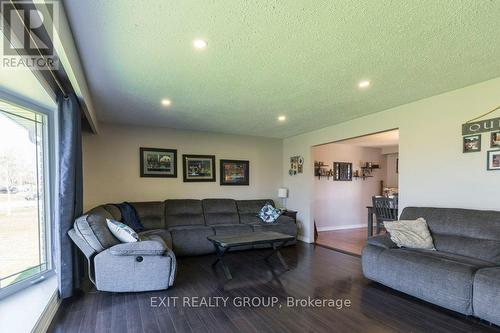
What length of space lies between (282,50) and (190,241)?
351cm

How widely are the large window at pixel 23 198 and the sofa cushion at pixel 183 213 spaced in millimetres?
2112

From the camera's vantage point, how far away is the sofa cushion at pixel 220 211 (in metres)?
5.38

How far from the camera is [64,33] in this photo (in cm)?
180

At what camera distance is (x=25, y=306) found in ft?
7.79

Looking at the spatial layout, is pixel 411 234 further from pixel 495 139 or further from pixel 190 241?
pixel 190 241

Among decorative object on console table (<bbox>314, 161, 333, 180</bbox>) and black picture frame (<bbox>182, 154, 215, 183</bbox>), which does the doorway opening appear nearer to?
decorative object on console table (<bbox>314, 161, 333, 180</bbox>)

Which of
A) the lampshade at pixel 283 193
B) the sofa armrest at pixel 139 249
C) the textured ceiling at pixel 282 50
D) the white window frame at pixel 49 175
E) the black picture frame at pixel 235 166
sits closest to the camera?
the textured ceiling at pixel 282 50

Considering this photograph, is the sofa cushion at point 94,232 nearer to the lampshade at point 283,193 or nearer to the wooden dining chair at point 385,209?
the lampshade at point 283,193

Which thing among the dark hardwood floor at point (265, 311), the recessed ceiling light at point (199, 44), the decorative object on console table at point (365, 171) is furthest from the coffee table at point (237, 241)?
the decorative object on console table at point (365, 171)

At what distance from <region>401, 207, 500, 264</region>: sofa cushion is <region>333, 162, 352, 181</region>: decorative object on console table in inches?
153

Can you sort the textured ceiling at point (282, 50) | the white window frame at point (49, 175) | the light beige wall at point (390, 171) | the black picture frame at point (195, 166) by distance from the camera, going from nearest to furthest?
1. the textured ceiling at point (282, 50)
2. the white window frame at point (49, 175)
3. the black picture frame at point (195, 166)
4. the light beige wall at point (390, 171)

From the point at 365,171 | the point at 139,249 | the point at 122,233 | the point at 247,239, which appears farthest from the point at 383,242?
the point at 365,171

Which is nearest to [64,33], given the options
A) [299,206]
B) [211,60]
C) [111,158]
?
[211,60]

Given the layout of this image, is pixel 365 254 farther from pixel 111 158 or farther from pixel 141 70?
pixel 111 158
